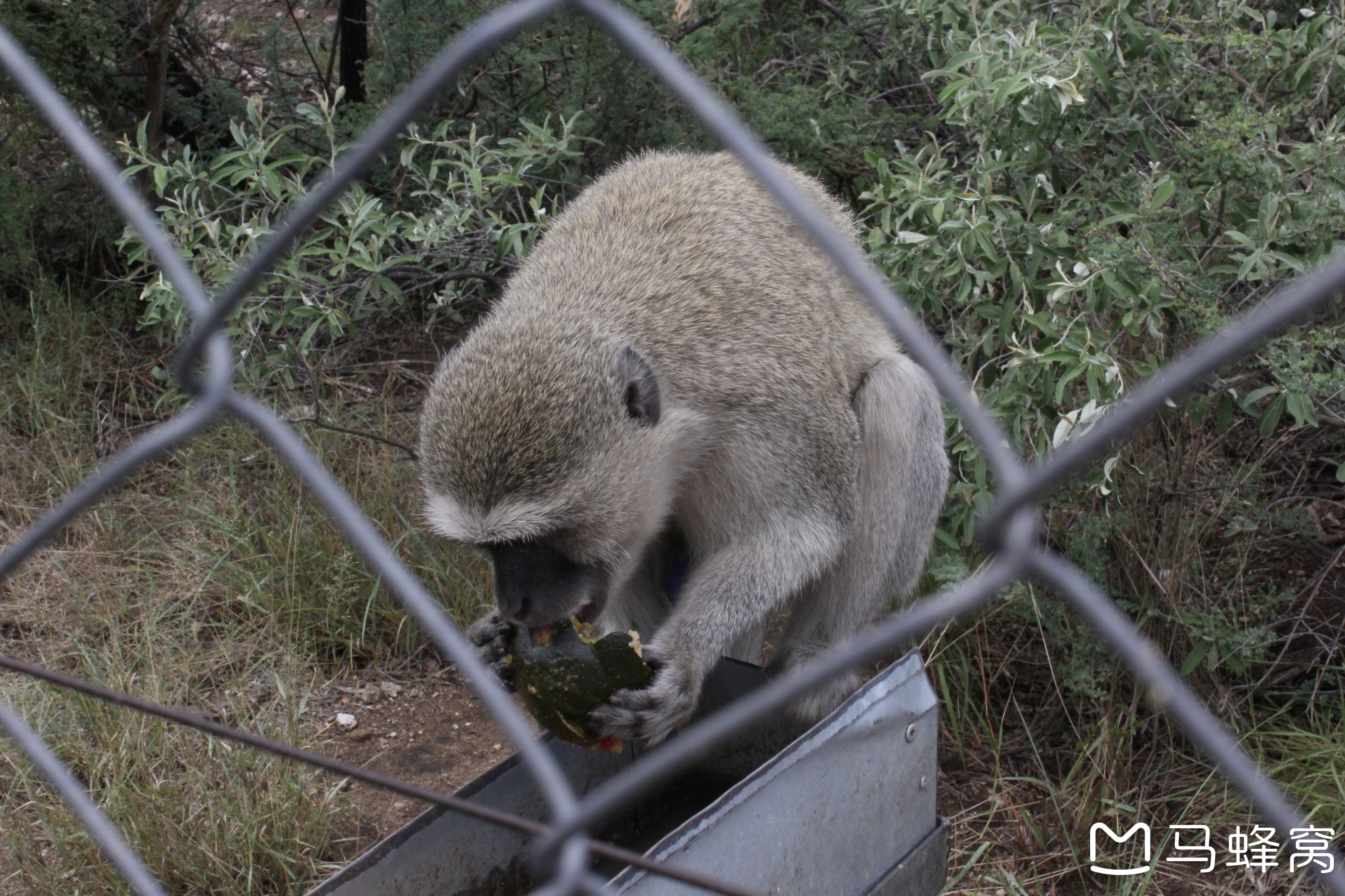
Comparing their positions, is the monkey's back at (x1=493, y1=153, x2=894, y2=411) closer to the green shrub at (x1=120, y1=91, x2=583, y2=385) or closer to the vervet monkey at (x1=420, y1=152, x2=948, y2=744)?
the vervet monkey at (x1=420, y1=152, x2=948, y2=744)

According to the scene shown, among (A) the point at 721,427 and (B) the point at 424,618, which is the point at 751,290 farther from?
(B) the point at 424,618

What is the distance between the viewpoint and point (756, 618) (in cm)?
288

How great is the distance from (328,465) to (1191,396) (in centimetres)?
279

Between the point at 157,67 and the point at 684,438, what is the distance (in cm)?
344

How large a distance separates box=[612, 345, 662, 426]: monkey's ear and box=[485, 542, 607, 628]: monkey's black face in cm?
34

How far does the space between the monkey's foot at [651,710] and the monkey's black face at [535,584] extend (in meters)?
0.22

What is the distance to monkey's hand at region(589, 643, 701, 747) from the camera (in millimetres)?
2535

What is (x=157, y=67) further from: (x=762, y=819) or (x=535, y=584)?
(x=762, y=819)

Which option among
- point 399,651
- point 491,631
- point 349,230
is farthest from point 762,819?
point 349,230

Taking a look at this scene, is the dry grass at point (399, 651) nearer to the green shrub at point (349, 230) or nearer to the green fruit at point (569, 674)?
the green shrub at point (349, 230)

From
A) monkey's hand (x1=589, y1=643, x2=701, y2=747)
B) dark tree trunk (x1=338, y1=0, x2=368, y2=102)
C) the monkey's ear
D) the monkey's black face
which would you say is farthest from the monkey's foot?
dark tree trunk (x1=338, y1=0, x2=368, y2=102)

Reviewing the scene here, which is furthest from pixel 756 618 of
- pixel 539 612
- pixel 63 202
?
pixel 63 202

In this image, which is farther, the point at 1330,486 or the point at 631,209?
the point at 1330,486

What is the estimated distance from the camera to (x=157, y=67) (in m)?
5.04
